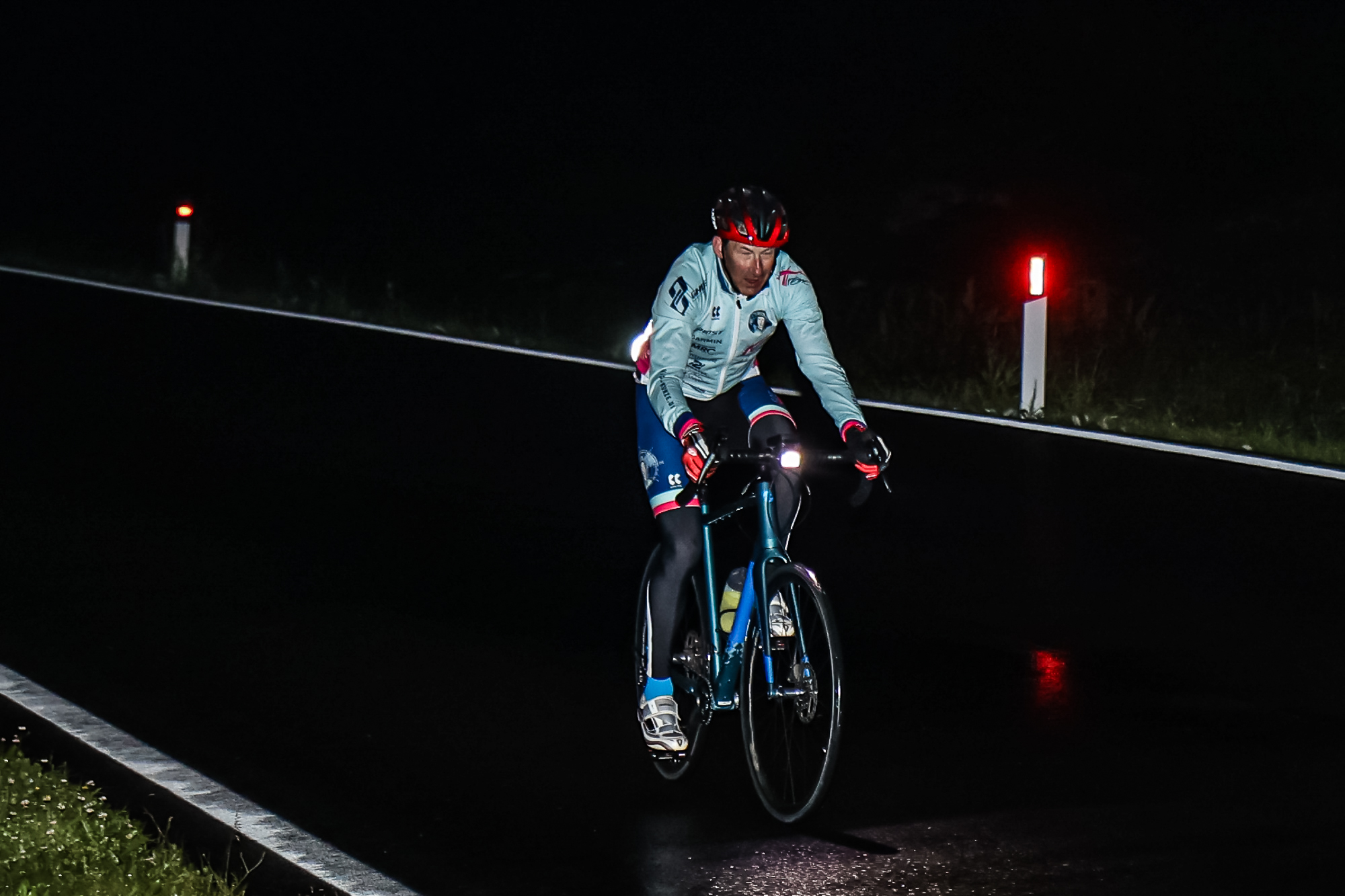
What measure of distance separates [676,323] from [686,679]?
1216 millimetres

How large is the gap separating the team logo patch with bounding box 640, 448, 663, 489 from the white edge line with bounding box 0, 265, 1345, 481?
5760mm

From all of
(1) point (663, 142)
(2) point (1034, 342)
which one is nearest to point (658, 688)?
(2) point (1034, 342)

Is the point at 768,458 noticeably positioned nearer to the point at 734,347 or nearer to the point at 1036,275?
the point at 734,347

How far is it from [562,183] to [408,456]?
15.0 metres

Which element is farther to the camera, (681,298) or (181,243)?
(181,243)

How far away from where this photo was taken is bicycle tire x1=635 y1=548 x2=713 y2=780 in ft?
21.0

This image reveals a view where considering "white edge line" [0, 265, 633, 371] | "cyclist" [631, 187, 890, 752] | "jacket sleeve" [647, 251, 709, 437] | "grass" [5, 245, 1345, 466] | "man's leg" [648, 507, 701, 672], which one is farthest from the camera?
"white edge line" [0, 265, 633, 371]

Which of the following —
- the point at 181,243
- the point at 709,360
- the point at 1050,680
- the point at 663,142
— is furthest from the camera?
the point at 663,142

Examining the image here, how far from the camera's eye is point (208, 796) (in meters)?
6.00

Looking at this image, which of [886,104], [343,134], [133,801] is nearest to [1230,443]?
[133,801]

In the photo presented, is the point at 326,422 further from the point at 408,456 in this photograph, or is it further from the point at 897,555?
the point at 897,555

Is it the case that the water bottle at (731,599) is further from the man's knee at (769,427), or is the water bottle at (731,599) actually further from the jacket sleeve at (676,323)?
the jacket sleeve at (676,323)

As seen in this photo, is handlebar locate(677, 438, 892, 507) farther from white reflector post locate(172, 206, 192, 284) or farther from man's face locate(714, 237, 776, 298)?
white reflector post locate(172, 206, 192, 284)

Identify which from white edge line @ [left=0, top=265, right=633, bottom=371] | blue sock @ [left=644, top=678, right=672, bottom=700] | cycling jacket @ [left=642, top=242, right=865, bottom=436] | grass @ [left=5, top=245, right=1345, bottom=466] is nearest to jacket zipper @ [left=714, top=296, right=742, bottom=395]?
cycling jacket @ [left=642, top=242, right=865, bottom=436]
